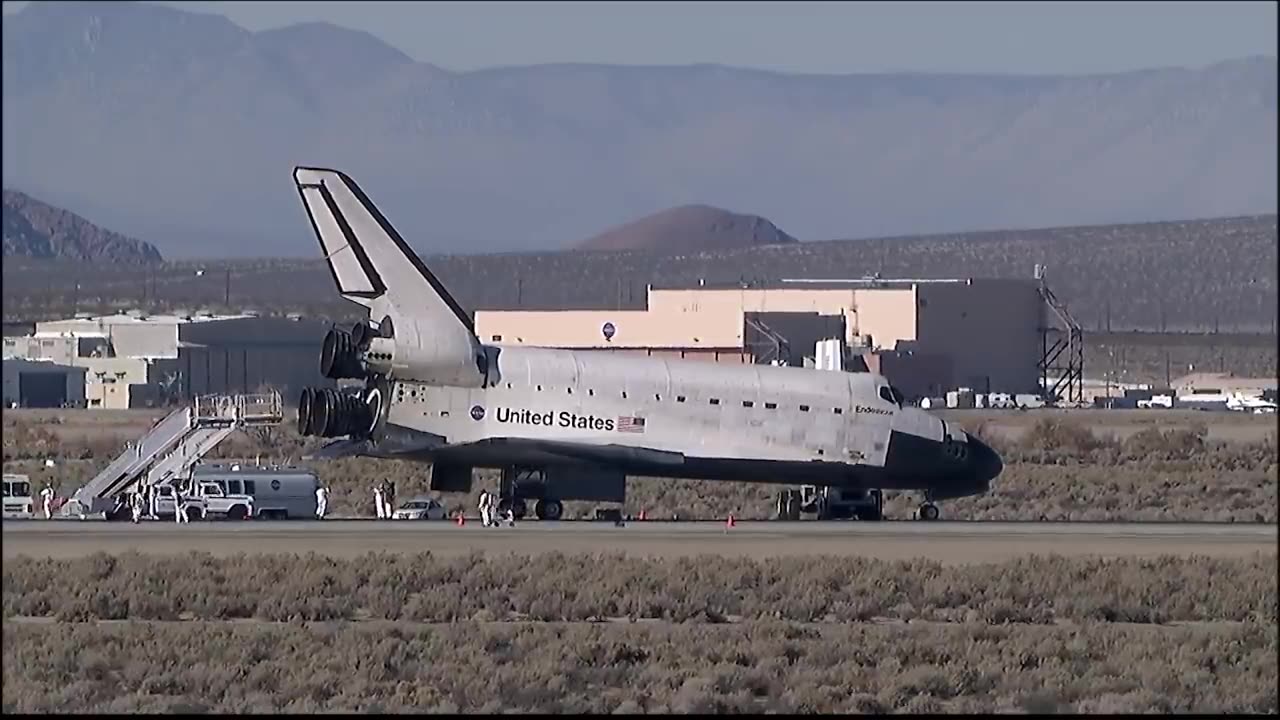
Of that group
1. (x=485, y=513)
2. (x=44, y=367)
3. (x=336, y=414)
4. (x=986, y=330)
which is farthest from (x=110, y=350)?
(x=485, y=513)

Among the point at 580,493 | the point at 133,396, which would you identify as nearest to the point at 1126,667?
the point at 580,493

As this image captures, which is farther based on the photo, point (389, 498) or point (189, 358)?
point (189, 358)

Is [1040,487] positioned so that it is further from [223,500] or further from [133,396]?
[133,396]

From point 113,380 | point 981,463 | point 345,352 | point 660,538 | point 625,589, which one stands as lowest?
point 625,589

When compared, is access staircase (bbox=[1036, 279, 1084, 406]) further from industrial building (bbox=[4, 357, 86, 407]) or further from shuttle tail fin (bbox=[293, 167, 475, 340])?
shuttle tail fin (bbox=[293, 167, 475, 340])

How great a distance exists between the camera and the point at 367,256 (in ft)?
144

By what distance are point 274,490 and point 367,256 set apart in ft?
21.2

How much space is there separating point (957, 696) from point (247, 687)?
681 cm

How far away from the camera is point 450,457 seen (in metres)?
44.2

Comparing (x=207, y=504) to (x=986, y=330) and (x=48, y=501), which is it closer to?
(x=48, y=501)

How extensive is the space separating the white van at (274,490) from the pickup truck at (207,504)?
174 mm

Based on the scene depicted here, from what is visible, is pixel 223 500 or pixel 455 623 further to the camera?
pixel 223 500

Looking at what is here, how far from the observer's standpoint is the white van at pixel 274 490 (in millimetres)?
47406

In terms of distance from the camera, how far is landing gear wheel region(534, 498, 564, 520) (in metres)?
44.4
